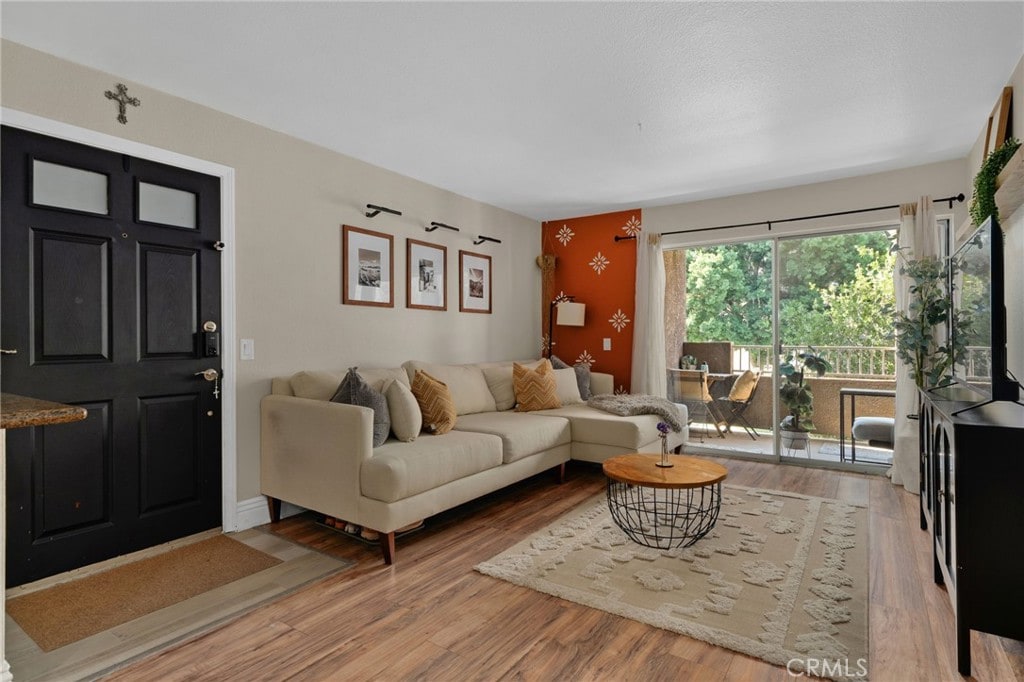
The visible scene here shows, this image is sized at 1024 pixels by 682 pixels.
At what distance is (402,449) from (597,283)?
11.0 ft

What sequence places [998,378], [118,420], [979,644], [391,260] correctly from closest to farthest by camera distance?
[979,644]
[998,378]
[118,420]
[391,260]

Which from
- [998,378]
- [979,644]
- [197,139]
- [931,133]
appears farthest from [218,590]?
[931,133]

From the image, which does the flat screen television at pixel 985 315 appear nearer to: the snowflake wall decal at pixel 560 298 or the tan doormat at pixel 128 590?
the tan doormat at pixel 128 590

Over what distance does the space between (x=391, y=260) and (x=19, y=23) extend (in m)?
2.34

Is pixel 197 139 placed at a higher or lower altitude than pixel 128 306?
higher

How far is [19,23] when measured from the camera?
2.24 metres

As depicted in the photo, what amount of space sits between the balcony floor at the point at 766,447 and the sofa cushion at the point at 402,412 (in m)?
2.95

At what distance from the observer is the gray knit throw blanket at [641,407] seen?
14.0ft

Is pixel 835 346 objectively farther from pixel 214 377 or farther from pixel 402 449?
pixel 214 377

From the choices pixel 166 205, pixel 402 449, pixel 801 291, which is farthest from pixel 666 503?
pixel 166 205

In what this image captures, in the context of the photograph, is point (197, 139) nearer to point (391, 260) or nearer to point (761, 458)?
point (391, 260)

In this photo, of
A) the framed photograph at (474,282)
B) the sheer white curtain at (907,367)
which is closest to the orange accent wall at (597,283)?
the framed photograph at (474,282)

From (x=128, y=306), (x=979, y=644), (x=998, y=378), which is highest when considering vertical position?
(x=128, y=306)

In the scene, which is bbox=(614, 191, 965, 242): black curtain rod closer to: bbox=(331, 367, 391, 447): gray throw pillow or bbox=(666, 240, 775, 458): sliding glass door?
bbox=(666, 240, 775, 458): sliding glass door
